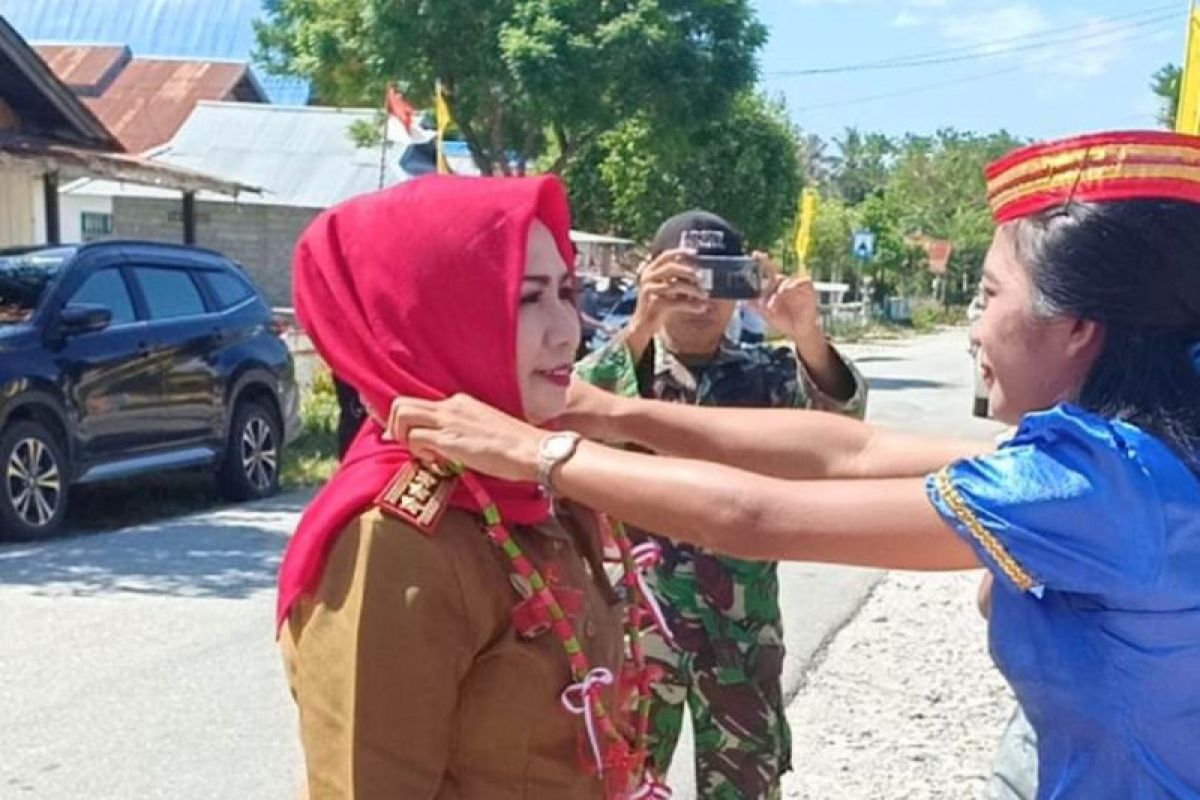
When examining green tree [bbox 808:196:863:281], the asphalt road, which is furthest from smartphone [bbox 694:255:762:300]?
green tree [bbox 808:196:863:281]

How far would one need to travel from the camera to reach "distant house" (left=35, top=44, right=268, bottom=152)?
44.0 metres

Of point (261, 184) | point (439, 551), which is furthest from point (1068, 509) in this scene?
point (261, 184)

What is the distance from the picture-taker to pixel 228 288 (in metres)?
11.8

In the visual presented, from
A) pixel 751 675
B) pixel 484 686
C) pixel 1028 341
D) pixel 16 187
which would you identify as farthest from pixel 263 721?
pixel 16 187

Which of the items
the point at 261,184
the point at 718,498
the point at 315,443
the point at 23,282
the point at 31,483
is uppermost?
the point at 261,184

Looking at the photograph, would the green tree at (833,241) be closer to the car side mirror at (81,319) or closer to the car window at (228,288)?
the car window at (228,288)

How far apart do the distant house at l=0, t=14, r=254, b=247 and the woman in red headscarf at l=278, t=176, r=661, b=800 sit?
13.2 m

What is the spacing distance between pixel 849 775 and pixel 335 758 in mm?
3696

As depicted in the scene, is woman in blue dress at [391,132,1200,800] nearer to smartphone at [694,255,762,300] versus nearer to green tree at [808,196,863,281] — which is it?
smartphone at [694,255,762,300]

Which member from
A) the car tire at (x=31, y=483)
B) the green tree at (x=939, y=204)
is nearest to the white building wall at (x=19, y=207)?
the car tire at (x=31, y=483)

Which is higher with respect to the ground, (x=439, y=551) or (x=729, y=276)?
(x=729, y=276)

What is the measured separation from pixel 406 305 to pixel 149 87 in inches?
1858

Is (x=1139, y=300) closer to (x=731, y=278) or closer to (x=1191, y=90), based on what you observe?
(x=731, y=278)

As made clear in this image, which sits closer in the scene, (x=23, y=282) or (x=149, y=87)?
(x=23, y=282)
